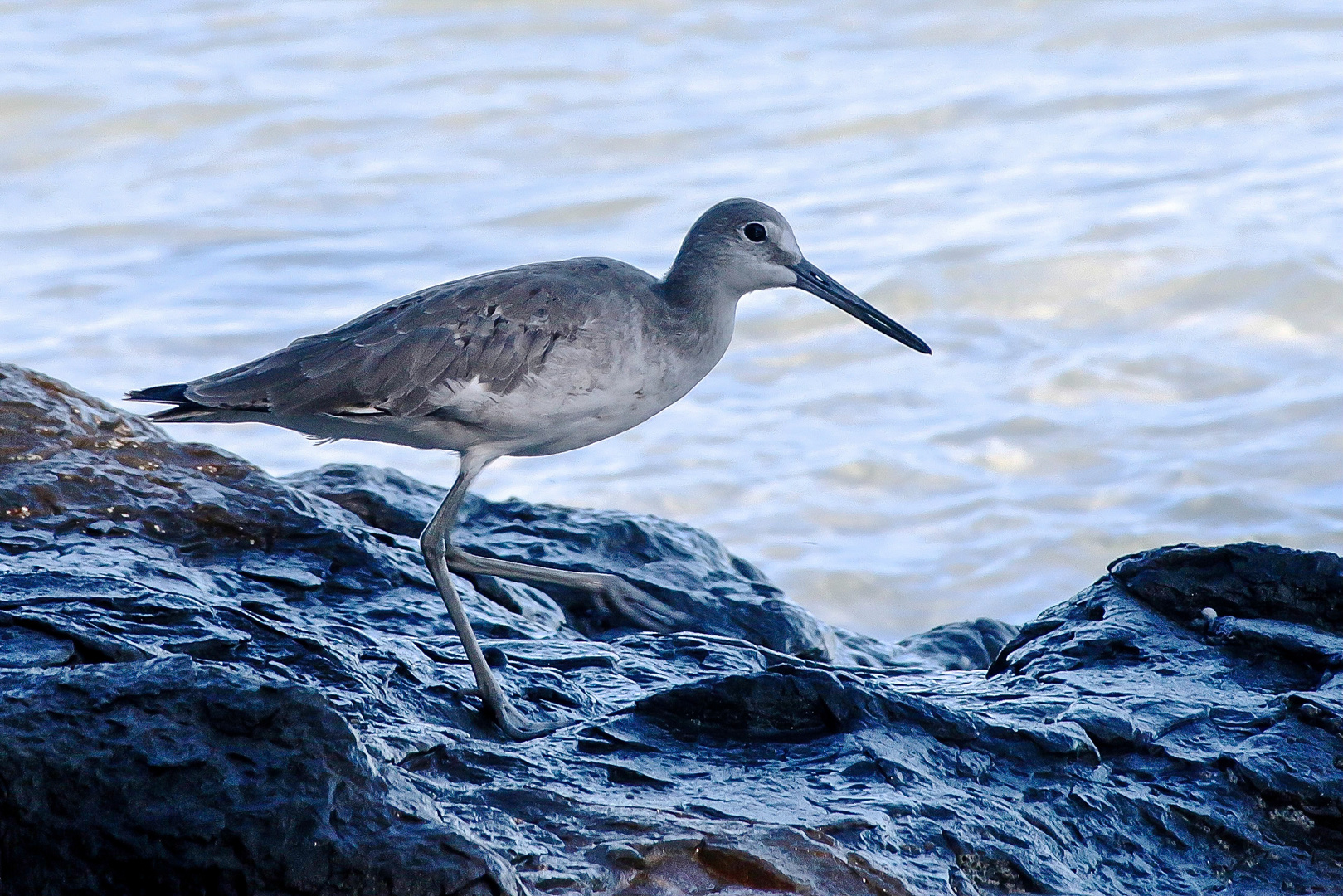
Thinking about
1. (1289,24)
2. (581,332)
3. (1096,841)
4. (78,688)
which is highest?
(1289,24)

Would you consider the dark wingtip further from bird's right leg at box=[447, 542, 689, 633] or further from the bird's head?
→ the bird's head

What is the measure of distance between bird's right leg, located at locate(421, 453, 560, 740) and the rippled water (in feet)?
7.71

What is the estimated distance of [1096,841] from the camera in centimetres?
363

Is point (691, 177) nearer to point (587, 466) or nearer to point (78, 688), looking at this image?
point (587, 466)

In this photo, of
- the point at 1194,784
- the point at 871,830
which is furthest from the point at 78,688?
the point at 1194,784

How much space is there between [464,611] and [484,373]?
704 millimetres

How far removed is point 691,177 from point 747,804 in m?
9.60

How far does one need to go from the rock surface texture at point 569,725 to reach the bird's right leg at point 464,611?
0.22ft

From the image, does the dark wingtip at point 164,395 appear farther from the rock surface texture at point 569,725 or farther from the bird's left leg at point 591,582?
the bird's left leg at point 591,582

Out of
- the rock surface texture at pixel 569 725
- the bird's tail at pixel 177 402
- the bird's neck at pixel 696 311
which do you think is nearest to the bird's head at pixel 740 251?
the bird's neck at pixel 696 311

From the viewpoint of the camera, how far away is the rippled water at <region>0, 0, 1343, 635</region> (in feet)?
29.2

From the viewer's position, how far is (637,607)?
16.8ft

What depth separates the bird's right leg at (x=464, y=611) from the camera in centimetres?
400

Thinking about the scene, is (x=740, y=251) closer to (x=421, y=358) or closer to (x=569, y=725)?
(x=421, y=358)
